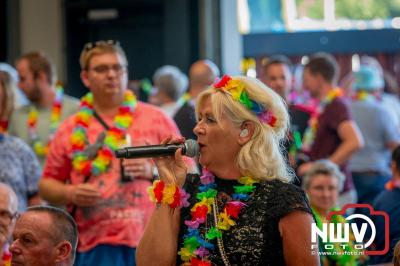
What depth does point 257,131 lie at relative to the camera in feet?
11.9

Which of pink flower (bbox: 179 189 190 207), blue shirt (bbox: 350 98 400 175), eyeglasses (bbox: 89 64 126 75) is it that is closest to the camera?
pink flower (bbox: 179 189 190 207)

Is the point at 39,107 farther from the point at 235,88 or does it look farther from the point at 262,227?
the point at 262,227

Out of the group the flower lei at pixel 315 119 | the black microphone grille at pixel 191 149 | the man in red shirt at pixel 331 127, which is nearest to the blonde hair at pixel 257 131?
the black microphone grille at pixel 191 149

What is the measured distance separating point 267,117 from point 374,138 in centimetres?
415

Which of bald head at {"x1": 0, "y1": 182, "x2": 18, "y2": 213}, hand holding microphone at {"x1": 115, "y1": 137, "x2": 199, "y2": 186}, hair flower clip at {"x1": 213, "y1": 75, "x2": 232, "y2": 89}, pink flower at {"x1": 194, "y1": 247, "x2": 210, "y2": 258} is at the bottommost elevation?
pink flower at {"x1": 194, "y1": 247, "x2": 210, "y2": 258}

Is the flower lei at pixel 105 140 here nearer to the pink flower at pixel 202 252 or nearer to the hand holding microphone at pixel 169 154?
the hand holding microphone at pixel 169 154

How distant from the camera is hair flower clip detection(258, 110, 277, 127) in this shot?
3.64 meters

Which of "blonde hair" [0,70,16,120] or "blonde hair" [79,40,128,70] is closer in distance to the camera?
"blonde hair" [79,40,128,70]

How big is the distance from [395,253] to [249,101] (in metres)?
0.77

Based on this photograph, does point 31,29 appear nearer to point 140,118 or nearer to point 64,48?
point 64,48

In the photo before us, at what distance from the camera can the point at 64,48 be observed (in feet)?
32.9

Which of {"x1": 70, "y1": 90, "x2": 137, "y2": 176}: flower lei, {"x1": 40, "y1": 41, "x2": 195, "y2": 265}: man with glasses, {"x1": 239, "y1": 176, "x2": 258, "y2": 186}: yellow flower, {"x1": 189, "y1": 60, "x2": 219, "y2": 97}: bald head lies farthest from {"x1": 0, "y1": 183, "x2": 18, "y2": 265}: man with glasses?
{"x1": 189, "y1": 60, "x2": 219, "y2": 97}: bald head

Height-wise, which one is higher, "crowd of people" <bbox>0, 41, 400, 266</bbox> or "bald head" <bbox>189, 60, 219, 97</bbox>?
"bald head" <bbox>189, 60, 219, 97</bbox>

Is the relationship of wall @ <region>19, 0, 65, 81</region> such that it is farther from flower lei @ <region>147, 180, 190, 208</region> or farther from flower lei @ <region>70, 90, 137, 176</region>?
flower lei @ <region>147, 180, 190, 208</region>
